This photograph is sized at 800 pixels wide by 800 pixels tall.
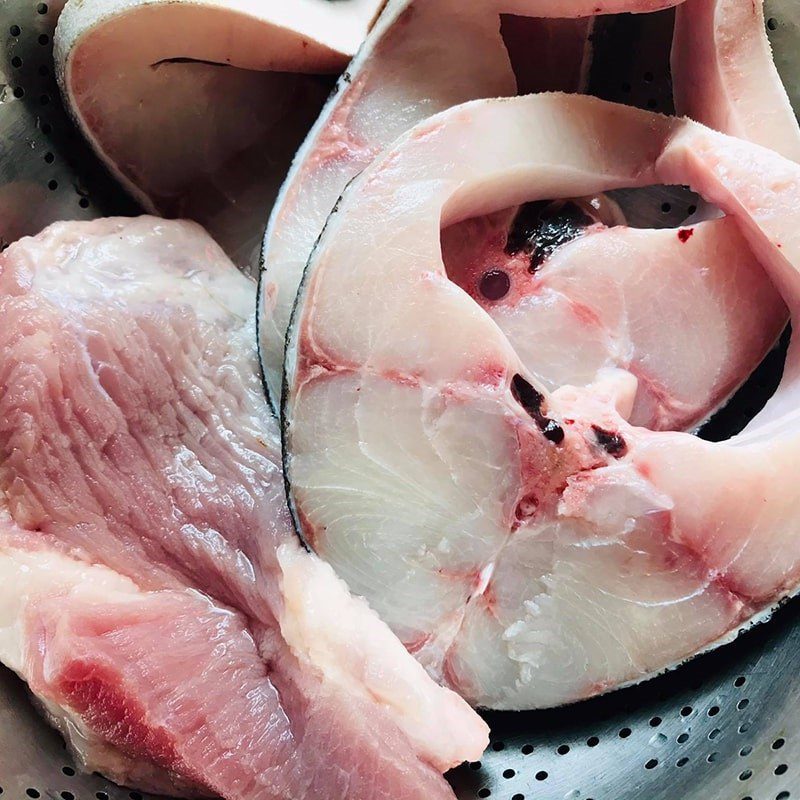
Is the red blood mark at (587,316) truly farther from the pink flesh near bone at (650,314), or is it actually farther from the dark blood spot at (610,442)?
the dark blood spot at (610,442)

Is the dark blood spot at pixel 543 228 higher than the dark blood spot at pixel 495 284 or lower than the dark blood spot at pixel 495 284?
higher

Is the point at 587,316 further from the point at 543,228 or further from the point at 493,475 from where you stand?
the point at 493,475

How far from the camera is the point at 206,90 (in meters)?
1.50

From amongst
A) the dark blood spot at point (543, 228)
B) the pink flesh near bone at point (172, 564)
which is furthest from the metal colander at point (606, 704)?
the dark blood spot at point (543, 228)

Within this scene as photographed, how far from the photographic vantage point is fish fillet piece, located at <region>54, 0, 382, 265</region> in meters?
1.32

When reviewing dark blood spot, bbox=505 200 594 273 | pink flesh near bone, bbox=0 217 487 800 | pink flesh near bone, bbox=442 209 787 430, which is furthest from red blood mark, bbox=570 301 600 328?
pink flesh near bone, bbox=0 217 487 800

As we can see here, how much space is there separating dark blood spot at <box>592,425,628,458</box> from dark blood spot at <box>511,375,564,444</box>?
0.06m

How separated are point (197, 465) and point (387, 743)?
0.51m

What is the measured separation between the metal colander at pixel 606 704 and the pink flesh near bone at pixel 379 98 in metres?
0.28

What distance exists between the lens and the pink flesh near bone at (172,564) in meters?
1.09

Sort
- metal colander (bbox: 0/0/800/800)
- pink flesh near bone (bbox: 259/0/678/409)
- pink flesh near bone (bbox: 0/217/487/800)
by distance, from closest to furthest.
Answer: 1. pink flesh near bone (bbox: 0/217/487/800)
2. metal colander (bbox: 0/0/800/800)
3. pink flesh near bone (bbox: 259/0/678/409)

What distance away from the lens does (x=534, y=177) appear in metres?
1.28

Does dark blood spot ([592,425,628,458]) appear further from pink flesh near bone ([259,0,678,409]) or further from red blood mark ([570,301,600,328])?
pink flesh near bone ([259,0,678,409])

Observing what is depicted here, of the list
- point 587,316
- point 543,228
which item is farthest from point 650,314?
point 543,228
